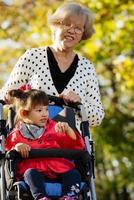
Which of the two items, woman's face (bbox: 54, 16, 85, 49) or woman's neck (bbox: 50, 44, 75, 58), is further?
woman's neck (bbox: 50, 44, 75, 58)

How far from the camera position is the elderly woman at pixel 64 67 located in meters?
6.12

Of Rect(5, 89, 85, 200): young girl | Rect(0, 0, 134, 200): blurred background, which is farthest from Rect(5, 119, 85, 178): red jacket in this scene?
Rect(0, 0, 134, 200): blurred background

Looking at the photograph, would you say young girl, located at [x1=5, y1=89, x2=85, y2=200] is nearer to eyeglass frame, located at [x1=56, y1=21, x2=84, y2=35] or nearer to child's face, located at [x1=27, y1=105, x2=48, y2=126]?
child's face, located at [x1=27, y1=105, x2=48, y2=126]

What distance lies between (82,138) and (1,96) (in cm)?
72

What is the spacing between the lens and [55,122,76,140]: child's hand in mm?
5742

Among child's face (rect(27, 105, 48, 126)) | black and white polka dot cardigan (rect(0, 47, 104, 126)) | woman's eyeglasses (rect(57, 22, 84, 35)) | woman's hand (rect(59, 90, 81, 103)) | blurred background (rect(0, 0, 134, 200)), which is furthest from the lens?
blurred background (rect(0, 0, 134, 200))

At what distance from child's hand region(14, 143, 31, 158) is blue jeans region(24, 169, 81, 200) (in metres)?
0.12

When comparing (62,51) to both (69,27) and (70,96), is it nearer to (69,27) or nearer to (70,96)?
(69,27)

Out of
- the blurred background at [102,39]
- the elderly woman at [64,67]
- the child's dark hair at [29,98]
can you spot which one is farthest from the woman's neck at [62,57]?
the blurred background at [102,39]

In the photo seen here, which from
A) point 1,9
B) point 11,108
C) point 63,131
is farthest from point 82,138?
point 1,9

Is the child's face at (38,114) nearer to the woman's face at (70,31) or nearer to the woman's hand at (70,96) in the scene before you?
the woman's hand at (70,96)

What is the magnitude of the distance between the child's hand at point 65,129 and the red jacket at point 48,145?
26 millimetres

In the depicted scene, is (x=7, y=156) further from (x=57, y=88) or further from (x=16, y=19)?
(x=16, y=19)

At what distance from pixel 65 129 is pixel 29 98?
344mm
